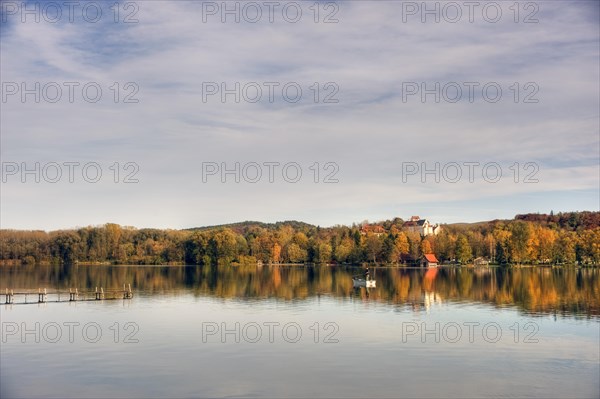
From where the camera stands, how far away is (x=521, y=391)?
3078 centimetres

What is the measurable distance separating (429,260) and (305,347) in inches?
5643

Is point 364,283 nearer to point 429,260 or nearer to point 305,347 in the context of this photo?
point 305,347

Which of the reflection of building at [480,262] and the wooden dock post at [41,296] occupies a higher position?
the wooden dock post at [41,296]

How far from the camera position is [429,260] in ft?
593

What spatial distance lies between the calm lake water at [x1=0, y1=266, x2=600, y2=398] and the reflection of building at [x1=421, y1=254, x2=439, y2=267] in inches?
4084

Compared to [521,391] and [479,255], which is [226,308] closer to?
[521,391]

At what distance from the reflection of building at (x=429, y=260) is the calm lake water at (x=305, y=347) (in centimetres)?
10372

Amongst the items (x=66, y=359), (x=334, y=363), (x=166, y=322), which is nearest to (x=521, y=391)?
(x=334, y=363)

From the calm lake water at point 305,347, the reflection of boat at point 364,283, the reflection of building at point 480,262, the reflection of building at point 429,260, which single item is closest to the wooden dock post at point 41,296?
the calm lake water at point 305,347

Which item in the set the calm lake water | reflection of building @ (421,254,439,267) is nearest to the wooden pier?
the calm lake water

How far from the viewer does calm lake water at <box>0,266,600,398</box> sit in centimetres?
3184

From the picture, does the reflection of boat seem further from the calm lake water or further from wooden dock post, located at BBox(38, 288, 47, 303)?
wooden dock post, located at BBox(38, 288, 47, 303)

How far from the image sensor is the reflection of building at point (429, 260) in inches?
7121

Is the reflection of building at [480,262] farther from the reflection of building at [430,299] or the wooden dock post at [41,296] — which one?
the wooden dock post at [41,296]
